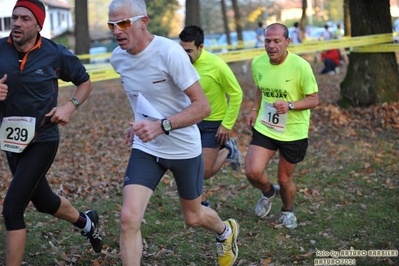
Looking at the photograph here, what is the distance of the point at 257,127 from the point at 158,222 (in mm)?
1584

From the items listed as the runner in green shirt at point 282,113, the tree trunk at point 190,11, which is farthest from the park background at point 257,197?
the tree trunk at point 190,11

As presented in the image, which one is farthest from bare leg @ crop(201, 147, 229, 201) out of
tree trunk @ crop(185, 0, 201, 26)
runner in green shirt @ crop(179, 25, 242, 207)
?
tree trunk @ crop(185, 0, 201, 26)

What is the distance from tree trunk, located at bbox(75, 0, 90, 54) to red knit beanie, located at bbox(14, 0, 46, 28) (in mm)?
17219

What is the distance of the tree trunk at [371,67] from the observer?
40.6 ft

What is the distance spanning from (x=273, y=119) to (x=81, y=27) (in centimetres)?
1683

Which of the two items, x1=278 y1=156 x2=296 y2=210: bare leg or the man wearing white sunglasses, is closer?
the man wearing white sunglasses

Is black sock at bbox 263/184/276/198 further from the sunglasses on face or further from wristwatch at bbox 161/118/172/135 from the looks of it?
the sunglasses on face

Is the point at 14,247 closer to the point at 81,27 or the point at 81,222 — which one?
the point at 81,222

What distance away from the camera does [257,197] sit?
7.93 m

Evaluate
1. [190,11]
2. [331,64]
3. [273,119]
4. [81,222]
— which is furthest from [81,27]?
[81,222]

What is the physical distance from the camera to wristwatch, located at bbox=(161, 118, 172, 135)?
4.19 metres

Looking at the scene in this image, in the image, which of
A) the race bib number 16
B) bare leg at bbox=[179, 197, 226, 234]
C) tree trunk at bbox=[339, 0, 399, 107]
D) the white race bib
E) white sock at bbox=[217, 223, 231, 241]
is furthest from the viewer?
tree trunk at bbox=[339, 0, 399, 107]

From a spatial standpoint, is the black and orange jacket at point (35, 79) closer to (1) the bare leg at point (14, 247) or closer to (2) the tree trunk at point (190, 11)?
(1) the bare leg at point (14, 247)

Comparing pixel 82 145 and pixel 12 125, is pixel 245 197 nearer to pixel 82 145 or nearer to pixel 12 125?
pixel 12 125
